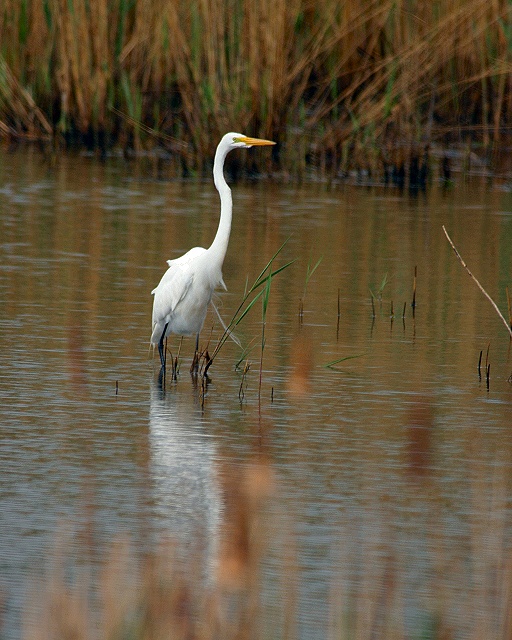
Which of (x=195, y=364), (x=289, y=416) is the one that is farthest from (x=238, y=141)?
(x=289, y=416)

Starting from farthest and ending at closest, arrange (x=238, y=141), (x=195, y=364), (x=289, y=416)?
1. (x=238, y=141)
2. (x=195, y=364)
3. (x=289, y=416)

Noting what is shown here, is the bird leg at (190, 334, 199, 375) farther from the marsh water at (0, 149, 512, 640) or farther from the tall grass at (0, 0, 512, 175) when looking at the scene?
the tall grass at (0, 0, 512, 175)

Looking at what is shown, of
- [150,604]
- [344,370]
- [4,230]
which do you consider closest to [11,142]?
[4,230]

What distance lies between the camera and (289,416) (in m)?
6.29

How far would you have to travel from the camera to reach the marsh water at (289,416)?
4344mm

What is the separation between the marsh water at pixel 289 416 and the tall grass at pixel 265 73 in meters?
2.11

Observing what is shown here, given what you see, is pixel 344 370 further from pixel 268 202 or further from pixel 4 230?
pixel 268 202

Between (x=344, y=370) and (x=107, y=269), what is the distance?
278 cm

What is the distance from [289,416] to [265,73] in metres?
7.58

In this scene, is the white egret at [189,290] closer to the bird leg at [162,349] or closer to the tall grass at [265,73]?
→ the bird leg at [162,349]

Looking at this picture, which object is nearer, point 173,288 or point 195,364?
point 195,364

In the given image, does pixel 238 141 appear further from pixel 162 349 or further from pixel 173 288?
pixel 162 349

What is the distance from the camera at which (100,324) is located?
7.93 meters

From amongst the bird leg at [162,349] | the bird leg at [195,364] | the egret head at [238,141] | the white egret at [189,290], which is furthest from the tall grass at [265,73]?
the bird leg at [195,364]
